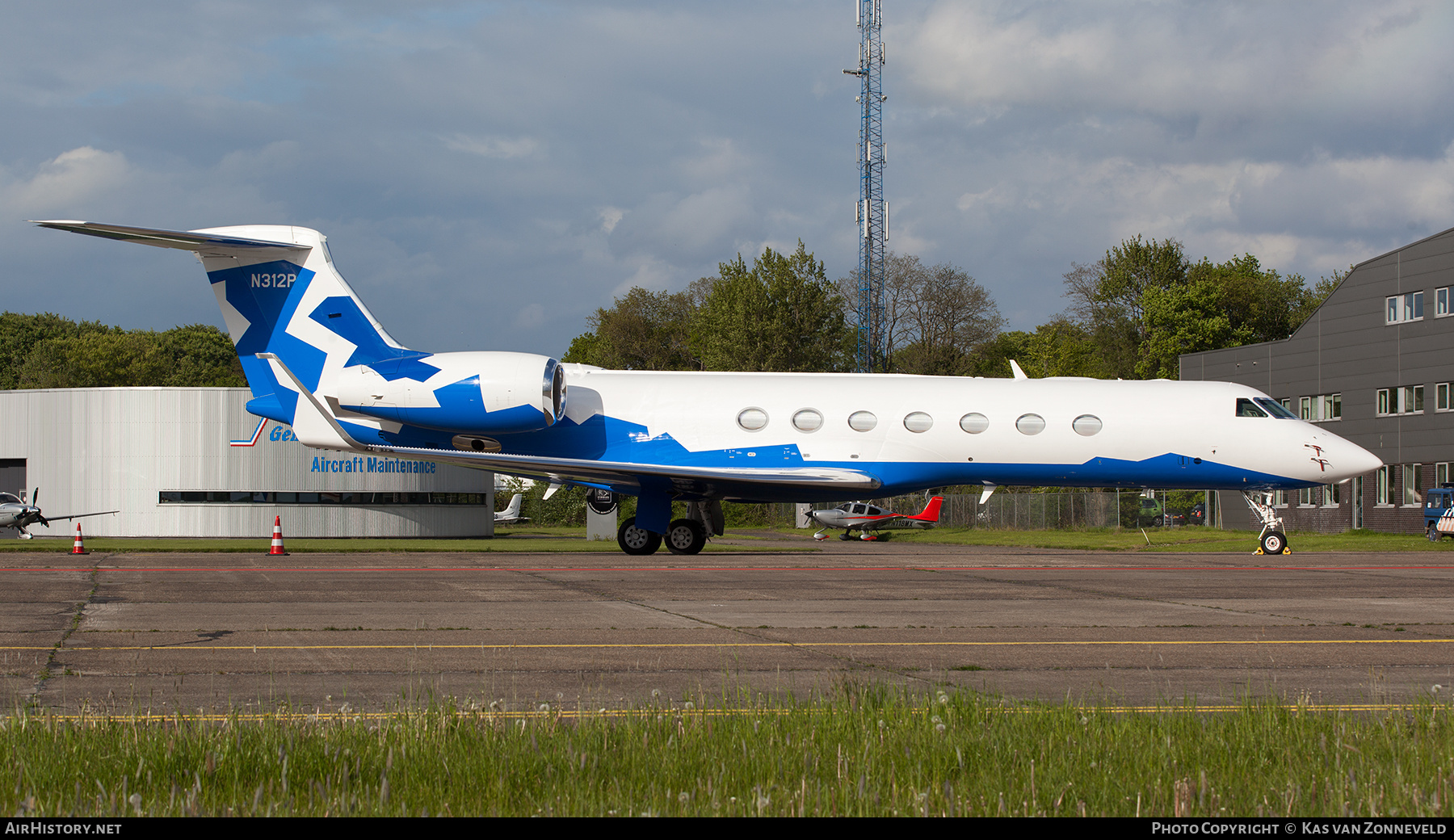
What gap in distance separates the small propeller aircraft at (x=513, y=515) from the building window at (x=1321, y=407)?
145ft

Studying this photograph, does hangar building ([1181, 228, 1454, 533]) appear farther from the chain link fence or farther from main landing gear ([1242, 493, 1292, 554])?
main landing gear ([1242, 493, 1292, 554])

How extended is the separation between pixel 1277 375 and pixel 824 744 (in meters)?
54.1

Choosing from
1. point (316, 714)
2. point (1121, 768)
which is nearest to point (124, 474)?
point (316, 714)

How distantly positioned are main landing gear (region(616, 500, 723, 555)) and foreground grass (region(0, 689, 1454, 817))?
16.2 m

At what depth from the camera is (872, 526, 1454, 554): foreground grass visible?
1165 inches

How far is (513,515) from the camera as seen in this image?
7275cm

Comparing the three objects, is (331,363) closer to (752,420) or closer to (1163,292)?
(752,420)

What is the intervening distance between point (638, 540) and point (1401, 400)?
3804 centimetres

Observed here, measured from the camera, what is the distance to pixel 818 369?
7006 cm

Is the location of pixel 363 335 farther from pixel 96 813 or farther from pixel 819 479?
pixel 96 813

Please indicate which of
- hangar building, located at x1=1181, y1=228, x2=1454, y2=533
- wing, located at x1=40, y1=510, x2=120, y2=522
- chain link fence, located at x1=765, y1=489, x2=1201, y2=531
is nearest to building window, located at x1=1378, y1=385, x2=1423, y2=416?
hangar building, located at x1=1181, y1=228, x2=1454, y2=533

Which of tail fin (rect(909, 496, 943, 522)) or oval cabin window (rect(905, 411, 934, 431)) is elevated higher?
oval cabin window (rect(905, 411, 934, 431))

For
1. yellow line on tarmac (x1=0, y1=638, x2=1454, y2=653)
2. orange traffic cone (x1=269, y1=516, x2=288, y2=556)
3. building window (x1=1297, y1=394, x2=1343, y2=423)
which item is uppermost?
building window (x1=1297, y1=394, x2=1343, y2=423)

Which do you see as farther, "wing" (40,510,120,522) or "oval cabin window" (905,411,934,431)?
"wing" (40,510,120,522)
